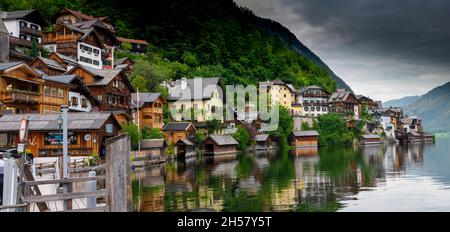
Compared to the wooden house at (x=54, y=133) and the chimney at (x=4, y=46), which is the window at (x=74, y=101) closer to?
the wooden house at (x=54, y=133)

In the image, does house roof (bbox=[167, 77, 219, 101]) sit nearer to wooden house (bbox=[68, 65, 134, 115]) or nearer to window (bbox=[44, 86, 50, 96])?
wooden house (bbox=[68, 65, 134, 115])

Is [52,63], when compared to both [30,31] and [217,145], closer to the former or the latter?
[30,31]

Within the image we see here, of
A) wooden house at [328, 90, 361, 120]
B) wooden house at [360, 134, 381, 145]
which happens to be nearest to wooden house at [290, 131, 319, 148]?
wooden house at [360, 134, 381, 145]

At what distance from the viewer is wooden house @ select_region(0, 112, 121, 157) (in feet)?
135

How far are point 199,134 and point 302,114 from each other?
48074 millimetres

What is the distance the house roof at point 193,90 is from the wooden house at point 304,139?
76.4ft

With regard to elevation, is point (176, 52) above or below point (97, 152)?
above

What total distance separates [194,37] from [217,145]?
168 ft

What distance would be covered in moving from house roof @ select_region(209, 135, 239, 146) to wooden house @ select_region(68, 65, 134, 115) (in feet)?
63.8

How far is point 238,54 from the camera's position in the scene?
125562 millimetres

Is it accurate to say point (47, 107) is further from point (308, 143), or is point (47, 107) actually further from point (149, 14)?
point (149, 14)

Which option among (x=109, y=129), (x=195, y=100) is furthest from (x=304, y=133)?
(x=109, y=129)

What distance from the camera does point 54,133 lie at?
41406 millimetres
